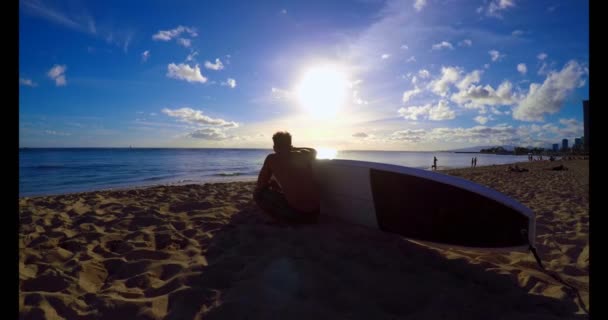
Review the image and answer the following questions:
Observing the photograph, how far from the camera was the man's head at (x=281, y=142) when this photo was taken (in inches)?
137

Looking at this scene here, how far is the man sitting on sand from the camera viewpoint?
346 cm

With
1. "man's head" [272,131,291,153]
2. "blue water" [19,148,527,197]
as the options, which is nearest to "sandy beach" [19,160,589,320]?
"man's head" [272,131,291,153]

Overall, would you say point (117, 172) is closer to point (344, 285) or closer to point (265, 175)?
Answer: point (265, 175)

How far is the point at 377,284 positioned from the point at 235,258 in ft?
4.24

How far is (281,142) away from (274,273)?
1611 mm

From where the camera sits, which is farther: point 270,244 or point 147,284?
point 270,244

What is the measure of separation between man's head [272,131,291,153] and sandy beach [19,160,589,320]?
0.99 meters

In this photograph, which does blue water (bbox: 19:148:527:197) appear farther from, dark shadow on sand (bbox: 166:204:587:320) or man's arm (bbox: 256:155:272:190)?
dark shadow on sand (bbox: 166:204:587:320)

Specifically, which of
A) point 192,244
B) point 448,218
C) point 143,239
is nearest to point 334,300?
point 448,218

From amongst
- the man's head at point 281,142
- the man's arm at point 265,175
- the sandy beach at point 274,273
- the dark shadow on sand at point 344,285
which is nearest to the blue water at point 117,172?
the sandy beach at point 274,273

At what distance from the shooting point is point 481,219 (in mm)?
2744

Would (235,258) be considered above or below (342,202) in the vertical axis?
below

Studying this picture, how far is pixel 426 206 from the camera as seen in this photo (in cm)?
306

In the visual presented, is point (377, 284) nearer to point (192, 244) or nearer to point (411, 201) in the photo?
point (411, 201)
